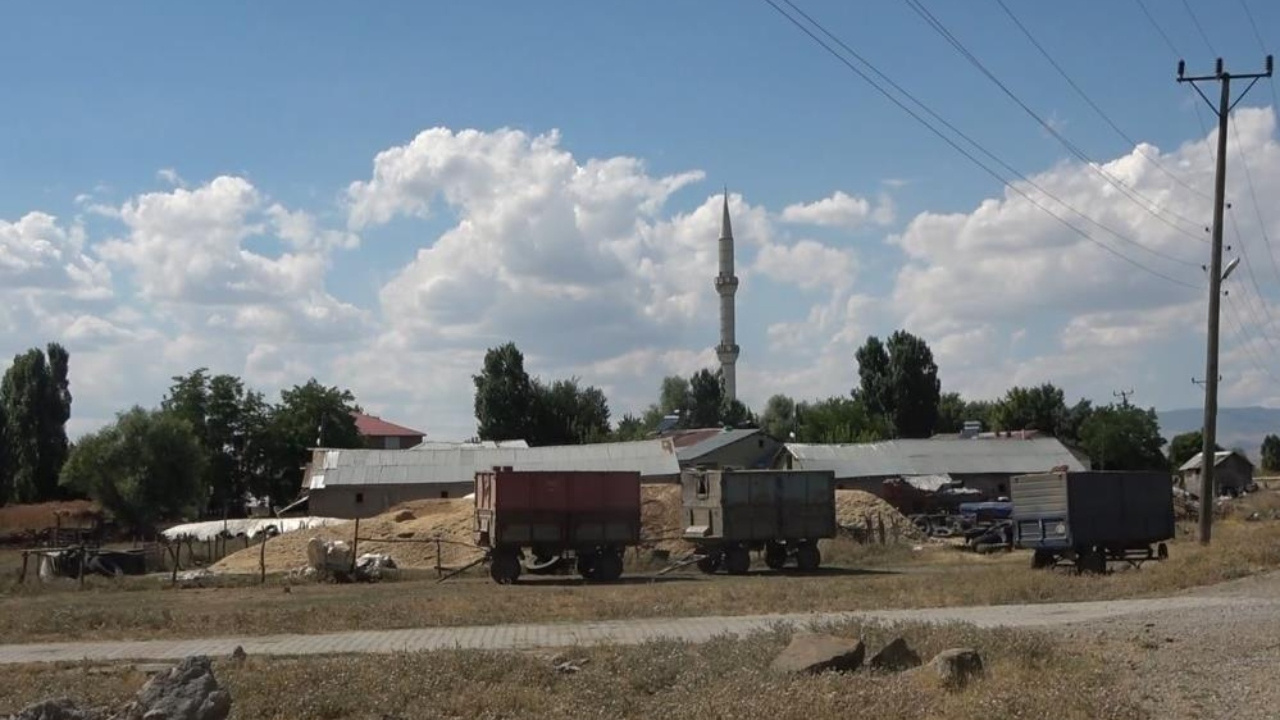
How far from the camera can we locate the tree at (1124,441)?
10838 centimetres

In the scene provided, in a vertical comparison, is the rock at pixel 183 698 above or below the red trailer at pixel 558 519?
below

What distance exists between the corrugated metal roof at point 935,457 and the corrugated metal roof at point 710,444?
13.2 ft

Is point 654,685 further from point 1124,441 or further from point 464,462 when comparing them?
point 1124,441

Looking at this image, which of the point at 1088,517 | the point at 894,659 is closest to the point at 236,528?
the point at 1088,517

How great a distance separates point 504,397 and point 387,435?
45.4ft

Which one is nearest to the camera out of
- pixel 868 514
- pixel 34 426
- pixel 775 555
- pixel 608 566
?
pixel 608 566

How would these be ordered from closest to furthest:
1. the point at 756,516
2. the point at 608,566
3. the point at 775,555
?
the point at 608,566 < the point at 756,516 < the point at 775,555

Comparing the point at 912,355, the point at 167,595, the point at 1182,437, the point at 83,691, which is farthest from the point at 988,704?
the point at 1182,437

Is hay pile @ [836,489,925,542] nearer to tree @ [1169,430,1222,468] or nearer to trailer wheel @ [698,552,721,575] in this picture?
trailer wheel @ [698,552,721,575]

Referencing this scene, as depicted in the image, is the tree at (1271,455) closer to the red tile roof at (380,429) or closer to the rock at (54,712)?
the red tile roof at (380,429)

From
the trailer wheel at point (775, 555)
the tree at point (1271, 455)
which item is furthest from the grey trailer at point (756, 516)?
the tree at point (1271, 455)

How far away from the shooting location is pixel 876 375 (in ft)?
409

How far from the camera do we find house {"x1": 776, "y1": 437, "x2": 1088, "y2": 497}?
7650cm

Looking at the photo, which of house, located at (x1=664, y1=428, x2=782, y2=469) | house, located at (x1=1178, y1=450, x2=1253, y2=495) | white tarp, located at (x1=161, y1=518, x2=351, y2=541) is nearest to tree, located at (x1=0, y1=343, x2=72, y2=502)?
white tarp, located at (x1=161, y1=518, x2=351, y2=541)
